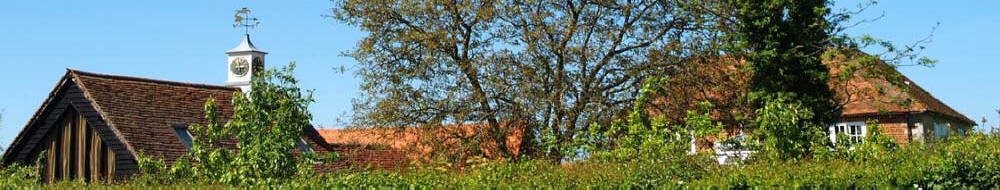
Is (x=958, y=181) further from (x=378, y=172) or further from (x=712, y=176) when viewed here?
(x=378, y=172)

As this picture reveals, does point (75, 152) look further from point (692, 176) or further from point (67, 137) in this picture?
point (692, 176)

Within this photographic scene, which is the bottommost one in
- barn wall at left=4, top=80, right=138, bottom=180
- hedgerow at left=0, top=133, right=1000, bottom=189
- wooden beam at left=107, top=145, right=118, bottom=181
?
hedgerow at left=0, top=133, right=1000, bottom=189

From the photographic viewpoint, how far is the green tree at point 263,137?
14266 mm

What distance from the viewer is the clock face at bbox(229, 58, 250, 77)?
41906 millimetres

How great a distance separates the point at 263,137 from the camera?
48.1ft

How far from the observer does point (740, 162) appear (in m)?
14.9

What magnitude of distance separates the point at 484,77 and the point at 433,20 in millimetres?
2137

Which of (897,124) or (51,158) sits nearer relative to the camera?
(51,158)

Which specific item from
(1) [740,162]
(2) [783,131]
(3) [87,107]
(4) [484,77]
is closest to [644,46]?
(4) [484,77]

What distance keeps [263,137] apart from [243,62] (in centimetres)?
2825

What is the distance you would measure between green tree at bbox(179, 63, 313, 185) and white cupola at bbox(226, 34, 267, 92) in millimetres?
26440

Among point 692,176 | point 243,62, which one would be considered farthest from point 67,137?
point 692,176

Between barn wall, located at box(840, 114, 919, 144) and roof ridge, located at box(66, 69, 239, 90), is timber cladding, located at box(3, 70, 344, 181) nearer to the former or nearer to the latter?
roof ridge, located at box(66, 69, 239, 90)

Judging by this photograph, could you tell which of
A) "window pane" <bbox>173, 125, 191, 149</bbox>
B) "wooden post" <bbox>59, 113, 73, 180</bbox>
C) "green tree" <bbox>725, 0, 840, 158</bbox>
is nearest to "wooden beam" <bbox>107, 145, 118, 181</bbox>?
"wooden post" <bbox>59, 113, 73, 180</bbox>
